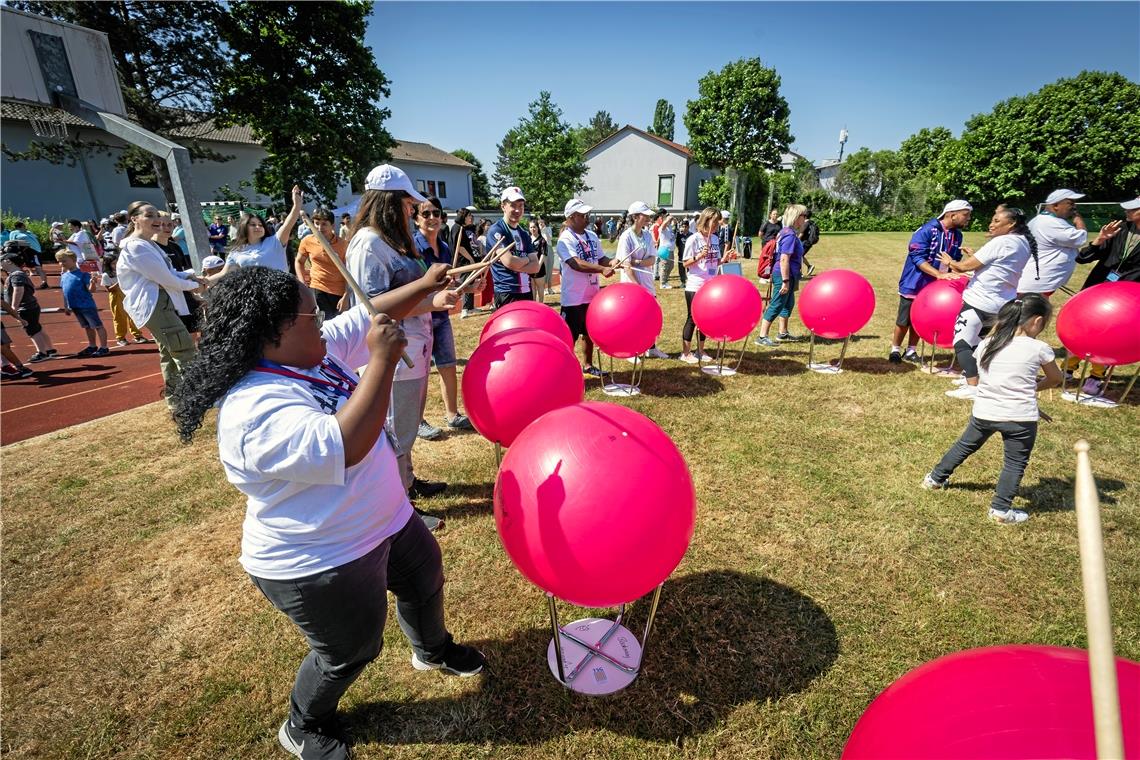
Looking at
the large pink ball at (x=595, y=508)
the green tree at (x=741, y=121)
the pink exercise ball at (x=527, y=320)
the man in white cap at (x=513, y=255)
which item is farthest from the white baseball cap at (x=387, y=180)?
the green tree at (x=741, y=121)

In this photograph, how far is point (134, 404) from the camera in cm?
723

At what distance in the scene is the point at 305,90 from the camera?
23000 millimetres

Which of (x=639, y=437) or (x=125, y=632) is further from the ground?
(x=639, y=437)

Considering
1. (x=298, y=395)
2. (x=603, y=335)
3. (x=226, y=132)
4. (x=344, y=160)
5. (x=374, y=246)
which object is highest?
(x=226, y=132)

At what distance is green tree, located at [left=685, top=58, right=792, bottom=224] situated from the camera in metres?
36.0

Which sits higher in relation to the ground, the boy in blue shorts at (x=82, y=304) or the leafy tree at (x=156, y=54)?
the leafy tree at (x=156, y=54)

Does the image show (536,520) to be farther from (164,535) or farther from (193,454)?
(193,454)

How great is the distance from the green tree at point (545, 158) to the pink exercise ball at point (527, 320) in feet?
122

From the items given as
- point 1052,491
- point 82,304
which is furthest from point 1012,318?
point 82,304

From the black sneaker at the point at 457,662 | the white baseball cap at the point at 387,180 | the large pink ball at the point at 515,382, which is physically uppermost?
the white baseball cap at the point at 387,180

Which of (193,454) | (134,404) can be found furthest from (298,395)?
(134,404)

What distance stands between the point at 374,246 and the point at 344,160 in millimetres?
24299

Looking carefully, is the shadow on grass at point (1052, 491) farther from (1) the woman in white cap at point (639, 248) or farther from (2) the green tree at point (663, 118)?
(2) the green tree at point (663, 118)

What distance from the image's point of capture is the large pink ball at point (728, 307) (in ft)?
20.6
